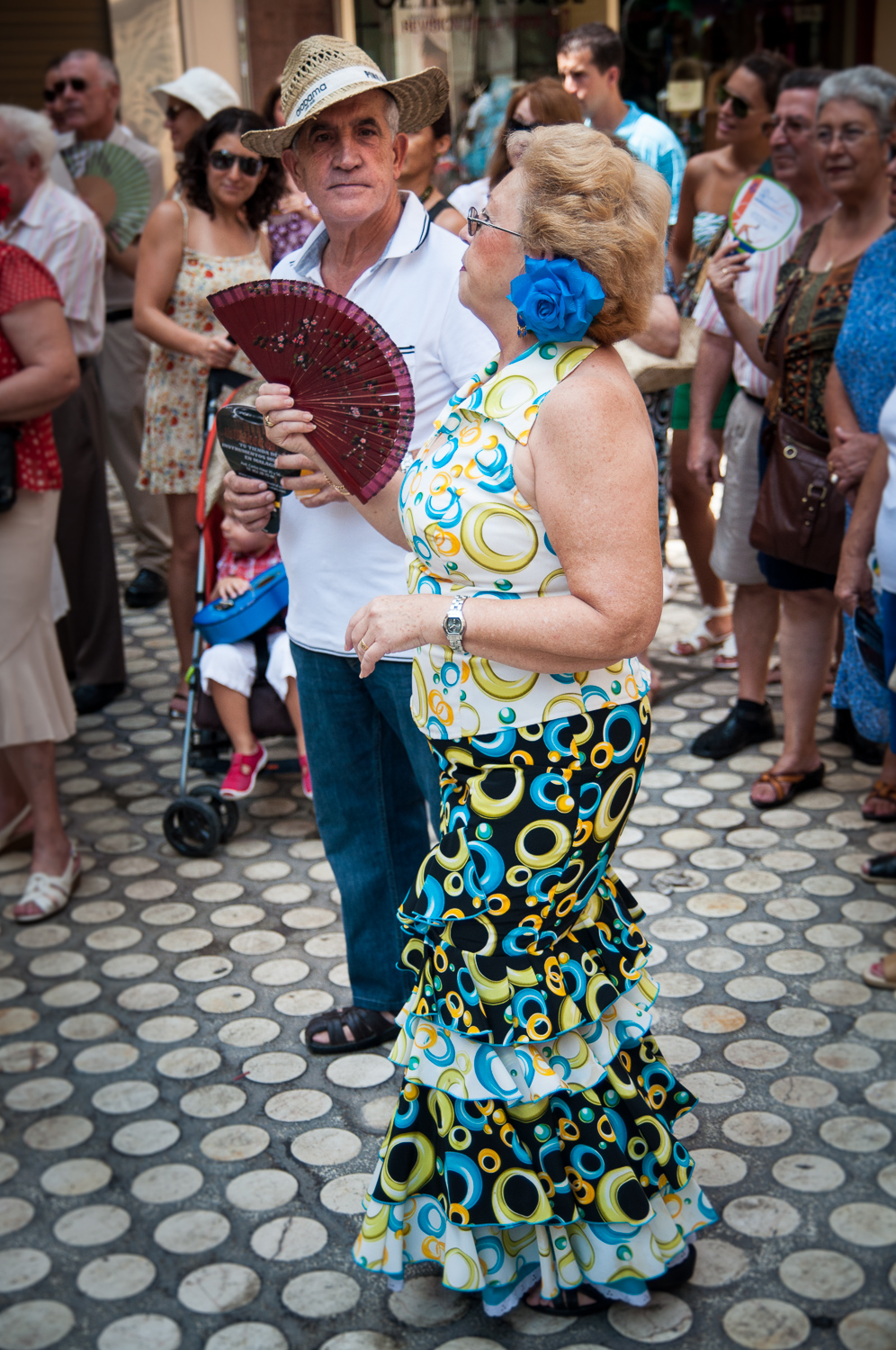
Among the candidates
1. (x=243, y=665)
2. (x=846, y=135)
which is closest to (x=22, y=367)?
(x=243, y=665)

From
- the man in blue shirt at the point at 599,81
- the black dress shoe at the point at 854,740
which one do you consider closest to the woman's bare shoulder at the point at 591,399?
the black dress shoe at the point at 854,740

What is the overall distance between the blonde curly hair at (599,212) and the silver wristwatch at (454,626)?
53 cm

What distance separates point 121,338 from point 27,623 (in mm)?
3596

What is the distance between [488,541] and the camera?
2.22 metres

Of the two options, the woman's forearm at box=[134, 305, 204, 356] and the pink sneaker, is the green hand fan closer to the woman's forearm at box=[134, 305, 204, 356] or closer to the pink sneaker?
the woman's forearm at box=[134, 305, 204, 356]

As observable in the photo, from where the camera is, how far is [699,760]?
16.9 feet

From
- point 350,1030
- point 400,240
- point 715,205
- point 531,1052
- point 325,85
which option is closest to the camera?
point 531,1052

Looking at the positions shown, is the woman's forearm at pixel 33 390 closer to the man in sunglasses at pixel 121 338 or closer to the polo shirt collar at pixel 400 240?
the polo shirt collar at pixel 400 240

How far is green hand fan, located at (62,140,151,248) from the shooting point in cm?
671

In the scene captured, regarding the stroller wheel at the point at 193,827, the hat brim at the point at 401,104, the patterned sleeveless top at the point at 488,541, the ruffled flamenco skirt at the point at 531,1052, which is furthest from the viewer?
the stroller wheel at the point at 193,827

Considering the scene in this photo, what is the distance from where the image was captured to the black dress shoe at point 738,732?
5.16m

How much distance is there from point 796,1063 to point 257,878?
1.91 metres

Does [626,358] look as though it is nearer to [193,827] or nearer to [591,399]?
[193,827]

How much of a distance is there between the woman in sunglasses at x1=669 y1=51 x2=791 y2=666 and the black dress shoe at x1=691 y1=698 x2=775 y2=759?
33.2 inches
